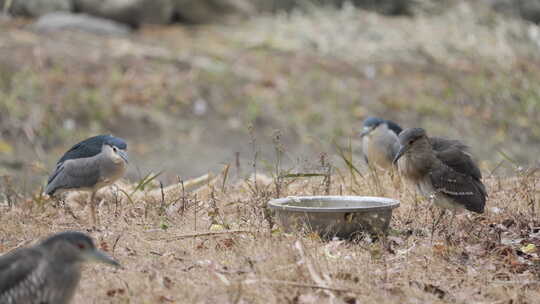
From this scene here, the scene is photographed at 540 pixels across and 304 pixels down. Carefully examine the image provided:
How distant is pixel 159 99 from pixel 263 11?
16.7ft

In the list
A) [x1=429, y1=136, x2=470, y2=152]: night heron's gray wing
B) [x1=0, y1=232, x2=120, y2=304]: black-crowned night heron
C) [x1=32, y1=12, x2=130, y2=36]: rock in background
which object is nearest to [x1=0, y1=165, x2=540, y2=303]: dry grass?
[x1=429, y1=136, x2=470, y2=152]: night heron's gray wing

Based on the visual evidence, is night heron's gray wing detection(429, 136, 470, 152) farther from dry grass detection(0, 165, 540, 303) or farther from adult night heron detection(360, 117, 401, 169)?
adult night heron detection(360, 117, 401, 169)

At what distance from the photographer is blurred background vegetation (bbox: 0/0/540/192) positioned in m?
10.9

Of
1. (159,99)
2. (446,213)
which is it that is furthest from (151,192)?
(159,99)

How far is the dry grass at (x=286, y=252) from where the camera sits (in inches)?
170

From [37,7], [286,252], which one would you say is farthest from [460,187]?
[37,7]

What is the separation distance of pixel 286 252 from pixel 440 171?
1787mm

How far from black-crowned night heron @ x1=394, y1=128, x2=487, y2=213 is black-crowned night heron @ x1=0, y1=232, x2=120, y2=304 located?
9.29ft

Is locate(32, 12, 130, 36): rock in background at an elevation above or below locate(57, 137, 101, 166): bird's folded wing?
above

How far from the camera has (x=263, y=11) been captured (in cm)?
1633

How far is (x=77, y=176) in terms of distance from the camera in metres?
6.20

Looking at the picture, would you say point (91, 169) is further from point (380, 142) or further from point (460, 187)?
point (380, 142)

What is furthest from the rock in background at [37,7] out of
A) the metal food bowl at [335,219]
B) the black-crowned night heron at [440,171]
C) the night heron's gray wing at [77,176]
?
the metal food bowl at [335,219]

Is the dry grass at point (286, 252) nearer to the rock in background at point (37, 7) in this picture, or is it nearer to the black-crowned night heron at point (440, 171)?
the black-crowned night heron at point (440, 171)
